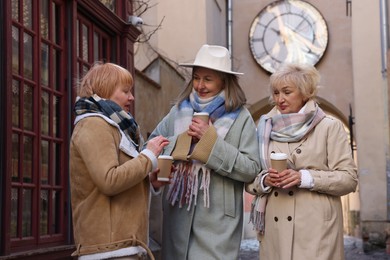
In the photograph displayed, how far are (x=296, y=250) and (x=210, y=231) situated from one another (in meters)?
0.52

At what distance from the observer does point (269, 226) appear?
4.37 m

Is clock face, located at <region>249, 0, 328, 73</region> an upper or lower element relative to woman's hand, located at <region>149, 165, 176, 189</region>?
upper

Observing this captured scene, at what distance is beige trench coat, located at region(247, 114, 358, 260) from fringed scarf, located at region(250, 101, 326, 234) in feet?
0.18

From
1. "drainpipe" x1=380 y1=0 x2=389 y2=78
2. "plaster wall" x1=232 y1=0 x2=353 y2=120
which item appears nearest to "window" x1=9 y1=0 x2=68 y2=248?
"drainpipe" x1=380 y1=0 x2=389 y2=78

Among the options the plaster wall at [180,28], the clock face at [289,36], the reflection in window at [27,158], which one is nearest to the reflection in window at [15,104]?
the reflection in window at [27,158]

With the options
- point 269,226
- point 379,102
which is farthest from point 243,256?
point 269,226

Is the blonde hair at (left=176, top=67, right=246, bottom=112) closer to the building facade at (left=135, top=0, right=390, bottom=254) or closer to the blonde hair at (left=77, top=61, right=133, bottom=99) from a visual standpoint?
the blonde hair at (left=77, top=61, right=133, bottom=99)

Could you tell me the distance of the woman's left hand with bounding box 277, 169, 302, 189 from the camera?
408 cm

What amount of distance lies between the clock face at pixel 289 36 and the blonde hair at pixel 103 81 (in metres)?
15.4

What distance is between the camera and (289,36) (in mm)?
19047

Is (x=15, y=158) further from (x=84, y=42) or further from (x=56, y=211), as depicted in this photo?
(x=84, y=42)

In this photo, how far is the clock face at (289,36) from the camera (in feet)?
62.2

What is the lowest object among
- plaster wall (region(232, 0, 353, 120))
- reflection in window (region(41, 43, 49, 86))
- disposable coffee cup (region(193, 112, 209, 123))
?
disposable coffee cup (region(193, 112, 209, 123))

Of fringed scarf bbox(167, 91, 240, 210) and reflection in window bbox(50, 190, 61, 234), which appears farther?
reflection in window bbox(50, 190, 61, 234)
